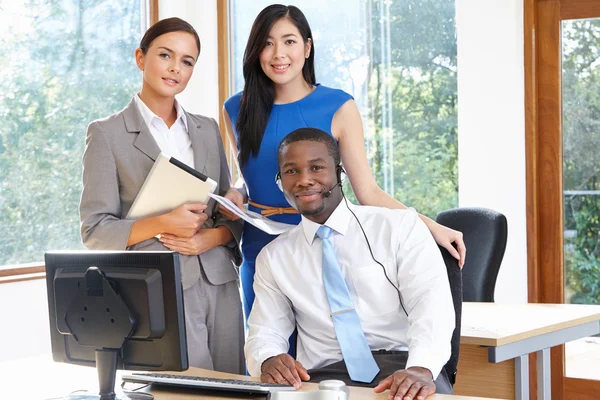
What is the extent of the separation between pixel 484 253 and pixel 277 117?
145cm

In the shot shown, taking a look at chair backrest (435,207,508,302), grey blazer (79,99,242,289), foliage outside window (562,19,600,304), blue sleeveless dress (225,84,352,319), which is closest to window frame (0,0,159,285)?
blue sleeveless dress (225,84,352,319)

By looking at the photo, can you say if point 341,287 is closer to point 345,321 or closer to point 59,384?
point 345,321

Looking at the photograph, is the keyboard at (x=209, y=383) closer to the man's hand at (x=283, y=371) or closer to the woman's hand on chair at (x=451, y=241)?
the man's hand at (x=283, y=371)

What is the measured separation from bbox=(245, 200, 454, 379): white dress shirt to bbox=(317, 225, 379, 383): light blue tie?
0.11 ft

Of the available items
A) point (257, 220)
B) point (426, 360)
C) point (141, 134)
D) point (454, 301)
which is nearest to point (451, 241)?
point (454, 301)

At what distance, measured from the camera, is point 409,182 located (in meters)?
4.95

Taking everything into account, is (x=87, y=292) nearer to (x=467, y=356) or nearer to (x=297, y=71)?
(x=297, y=71)

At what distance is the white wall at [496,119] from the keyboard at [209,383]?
9.84 ft

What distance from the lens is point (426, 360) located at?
193cm

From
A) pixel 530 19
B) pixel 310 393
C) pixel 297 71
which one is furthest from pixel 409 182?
pixel 310 393

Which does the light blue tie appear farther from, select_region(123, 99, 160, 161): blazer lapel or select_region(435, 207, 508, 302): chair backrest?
select_region(435, 207, 508, 302): chair backrest

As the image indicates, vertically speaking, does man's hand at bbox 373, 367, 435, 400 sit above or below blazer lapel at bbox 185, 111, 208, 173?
below

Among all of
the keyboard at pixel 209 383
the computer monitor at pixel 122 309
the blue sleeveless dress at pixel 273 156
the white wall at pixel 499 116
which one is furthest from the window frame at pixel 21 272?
the white wall at pixel 499 116

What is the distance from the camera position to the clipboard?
2.20 metres
